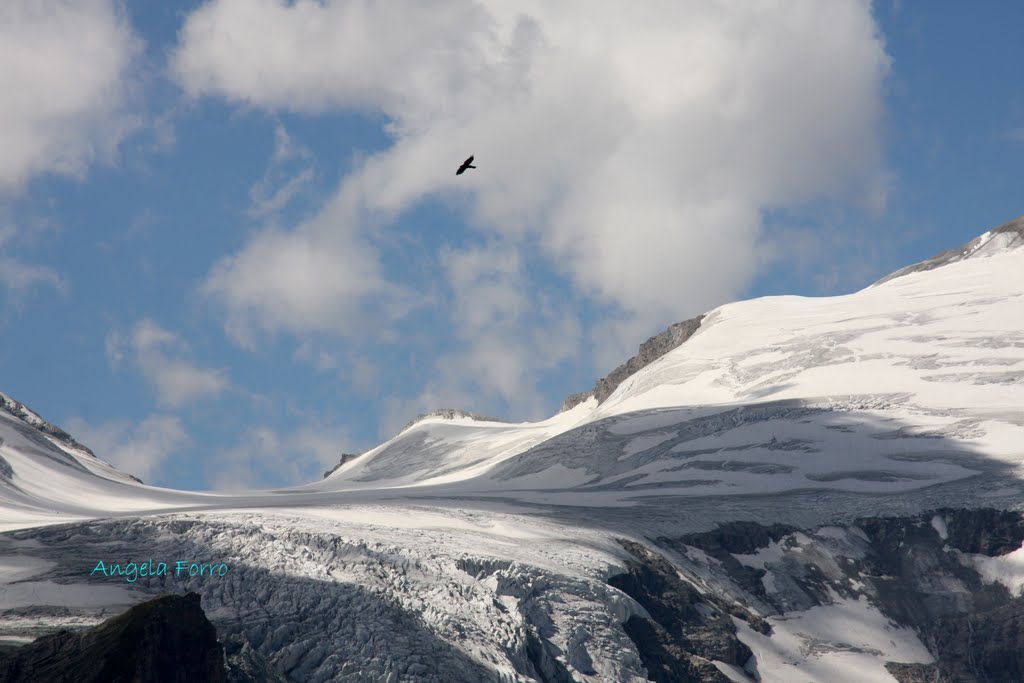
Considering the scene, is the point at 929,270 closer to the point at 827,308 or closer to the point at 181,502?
the point at 827,308

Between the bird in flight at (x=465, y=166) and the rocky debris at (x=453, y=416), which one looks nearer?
the bird in flight at (x=465, y=166)

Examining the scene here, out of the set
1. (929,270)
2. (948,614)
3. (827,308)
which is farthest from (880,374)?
(929,270)

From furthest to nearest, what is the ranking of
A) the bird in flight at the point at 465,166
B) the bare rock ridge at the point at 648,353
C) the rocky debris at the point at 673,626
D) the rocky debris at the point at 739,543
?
the bare rock ridge at the point at 648,353 < the rocky debris at the point at 739,543 < the rocky debris at the point at 673,626 < the bird in flight at the point at 465,166

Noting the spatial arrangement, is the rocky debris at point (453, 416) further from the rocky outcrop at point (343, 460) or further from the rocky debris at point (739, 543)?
the rocky debris at point (739, 543)

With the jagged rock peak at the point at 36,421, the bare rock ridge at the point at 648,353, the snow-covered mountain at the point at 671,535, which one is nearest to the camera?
the snow-covered mountain at the point at 671,535

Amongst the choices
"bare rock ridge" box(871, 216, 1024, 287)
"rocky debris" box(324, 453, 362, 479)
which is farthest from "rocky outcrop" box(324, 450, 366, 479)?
"bare rock ridge" box(871, 216, 1024, 287)

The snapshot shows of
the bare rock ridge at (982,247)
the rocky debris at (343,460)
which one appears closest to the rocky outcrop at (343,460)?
the rocky debris at (343,460)

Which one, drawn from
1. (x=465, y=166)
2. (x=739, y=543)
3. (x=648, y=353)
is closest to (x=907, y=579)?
(x=739, y=543)
